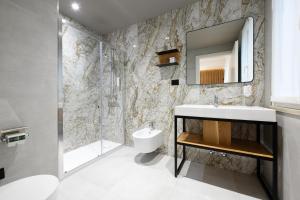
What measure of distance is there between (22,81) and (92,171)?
54.5 inches

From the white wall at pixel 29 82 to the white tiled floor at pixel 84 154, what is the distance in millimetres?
530

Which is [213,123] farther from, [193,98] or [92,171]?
[92,171]

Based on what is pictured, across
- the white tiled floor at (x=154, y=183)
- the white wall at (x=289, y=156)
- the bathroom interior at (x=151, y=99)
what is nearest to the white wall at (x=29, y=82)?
the bathroom interior at (x=151, y=99)

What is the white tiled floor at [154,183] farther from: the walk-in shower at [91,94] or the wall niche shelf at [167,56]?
the wall niche shelf at [167,56]

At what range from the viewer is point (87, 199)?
53.4 inches

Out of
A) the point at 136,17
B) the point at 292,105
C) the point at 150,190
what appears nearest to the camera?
the point at 292,105

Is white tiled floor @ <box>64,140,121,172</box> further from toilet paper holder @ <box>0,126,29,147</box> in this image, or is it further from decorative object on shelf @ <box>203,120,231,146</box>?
decorative object on shelf @ <box>203,120,231,146</box>

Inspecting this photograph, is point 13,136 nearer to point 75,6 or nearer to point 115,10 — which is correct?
point 75,6

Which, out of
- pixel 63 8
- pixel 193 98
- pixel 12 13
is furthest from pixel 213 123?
pixel 63 8

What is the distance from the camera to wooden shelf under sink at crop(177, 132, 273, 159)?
4.44 ft

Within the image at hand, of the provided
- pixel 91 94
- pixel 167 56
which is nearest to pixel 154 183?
pixel 167 56

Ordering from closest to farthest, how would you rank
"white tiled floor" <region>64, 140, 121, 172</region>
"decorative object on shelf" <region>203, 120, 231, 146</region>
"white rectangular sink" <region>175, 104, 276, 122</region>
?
1. "white rectangular sink" <region>175, 104, 276, 122</region>
2. "decorative object on shelf" <region>203, 120, 231, 146</region>
3. "white tiled floor" <region>64, 140, 121, 172</region>

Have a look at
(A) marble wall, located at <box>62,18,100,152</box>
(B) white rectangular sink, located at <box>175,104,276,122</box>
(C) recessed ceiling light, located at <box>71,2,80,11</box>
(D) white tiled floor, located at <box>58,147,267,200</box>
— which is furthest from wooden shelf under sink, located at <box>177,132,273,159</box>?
(C) recessed ceiling light, located at <box>71,2,80,11</box>

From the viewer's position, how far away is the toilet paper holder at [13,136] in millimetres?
1086
